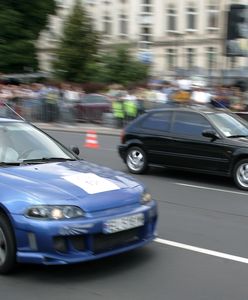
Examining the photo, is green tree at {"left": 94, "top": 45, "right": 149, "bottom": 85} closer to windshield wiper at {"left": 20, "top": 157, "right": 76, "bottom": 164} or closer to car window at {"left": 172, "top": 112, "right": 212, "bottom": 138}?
car window at {"left": 172, "top": 112, "right": 212, "bottom": 138}

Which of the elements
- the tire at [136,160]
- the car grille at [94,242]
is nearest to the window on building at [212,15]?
the tire at [136,160]

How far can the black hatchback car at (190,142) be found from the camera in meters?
11.0

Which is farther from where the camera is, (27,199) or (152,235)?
(152,235)

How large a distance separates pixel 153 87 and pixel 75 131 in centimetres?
522

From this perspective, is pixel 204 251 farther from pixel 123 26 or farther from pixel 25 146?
pixel 123 26

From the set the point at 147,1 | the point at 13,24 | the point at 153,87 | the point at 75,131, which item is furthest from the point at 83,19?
the point at 75,131

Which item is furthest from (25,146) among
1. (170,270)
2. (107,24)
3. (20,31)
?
(107,24)

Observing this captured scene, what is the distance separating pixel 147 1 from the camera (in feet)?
206

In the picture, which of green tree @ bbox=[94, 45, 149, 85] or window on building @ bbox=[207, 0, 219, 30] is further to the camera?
window on building @ bbox=[207, 0, 219, 30]

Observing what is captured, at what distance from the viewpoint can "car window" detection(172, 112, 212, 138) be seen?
11.6 metres

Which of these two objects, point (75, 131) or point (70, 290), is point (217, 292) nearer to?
point (70, 290)

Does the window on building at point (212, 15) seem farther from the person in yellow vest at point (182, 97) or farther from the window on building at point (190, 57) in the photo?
the person in yellow vest at point (182, 97)

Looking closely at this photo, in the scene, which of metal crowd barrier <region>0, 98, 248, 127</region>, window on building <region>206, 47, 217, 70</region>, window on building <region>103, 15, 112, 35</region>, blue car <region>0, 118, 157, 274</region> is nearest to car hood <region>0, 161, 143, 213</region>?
blue car <region>0, 118, 157, 274</region>

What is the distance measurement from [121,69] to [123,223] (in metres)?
A: 34.6
